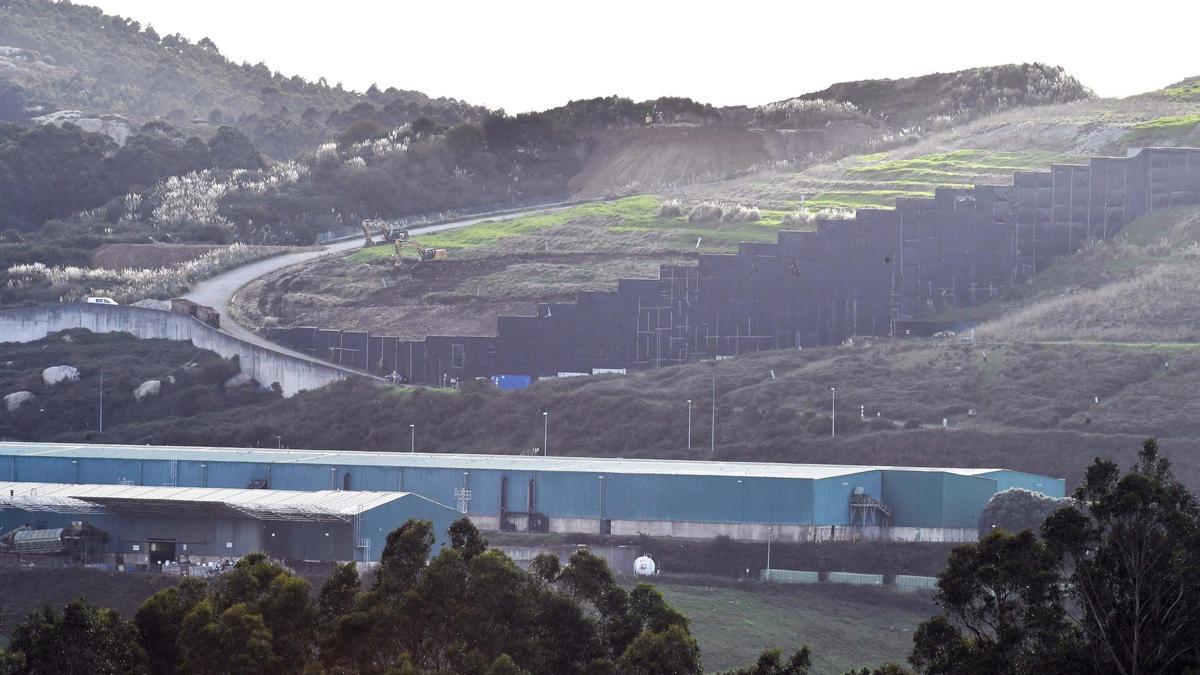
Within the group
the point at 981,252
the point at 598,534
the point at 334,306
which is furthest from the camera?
the point at 334,306

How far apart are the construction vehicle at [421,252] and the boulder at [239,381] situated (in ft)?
56.8

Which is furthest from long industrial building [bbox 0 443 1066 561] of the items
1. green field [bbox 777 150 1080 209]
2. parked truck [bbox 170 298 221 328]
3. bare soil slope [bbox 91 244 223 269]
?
bare soil slope [bbox 91 244 223 269]

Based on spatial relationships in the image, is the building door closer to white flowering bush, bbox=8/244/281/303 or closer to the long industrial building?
the long industrial building

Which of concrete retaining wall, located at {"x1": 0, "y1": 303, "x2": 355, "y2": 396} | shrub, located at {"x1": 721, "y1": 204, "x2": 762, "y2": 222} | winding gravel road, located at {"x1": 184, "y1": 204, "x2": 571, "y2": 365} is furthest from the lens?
shrub, located at {"x1": 721, "y1": 204, "x2": 762, "y2": 222}

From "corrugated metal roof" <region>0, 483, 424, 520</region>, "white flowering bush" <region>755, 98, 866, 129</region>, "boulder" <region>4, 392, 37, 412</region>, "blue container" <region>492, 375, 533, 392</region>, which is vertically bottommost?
"corrugated metal roof" <region>0, 483, 424, 520</region>

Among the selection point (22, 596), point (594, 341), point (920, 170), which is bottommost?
point (22, 596)

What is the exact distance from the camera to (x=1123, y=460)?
56344 mm

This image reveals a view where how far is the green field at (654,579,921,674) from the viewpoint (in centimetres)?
4328

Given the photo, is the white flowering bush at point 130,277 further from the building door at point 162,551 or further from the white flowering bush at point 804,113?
the building door at point 162,551

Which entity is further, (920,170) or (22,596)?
(920,170)

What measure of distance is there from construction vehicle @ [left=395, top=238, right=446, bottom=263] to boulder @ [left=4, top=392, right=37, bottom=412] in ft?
71.3

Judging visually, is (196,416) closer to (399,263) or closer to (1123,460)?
(399,263)

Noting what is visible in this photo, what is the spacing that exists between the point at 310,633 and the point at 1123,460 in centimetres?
2961

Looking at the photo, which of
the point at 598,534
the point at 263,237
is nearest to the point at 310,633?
the point at 598,534
